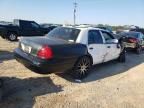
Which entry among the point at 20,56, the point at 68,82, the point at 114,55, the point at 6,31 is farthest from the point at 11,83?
the point at 6,31

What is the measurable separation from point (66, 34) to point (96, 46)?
1.13 meters

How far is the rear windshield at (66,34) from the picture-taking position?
652 cm

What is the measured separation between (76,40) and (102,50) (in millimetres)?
1446

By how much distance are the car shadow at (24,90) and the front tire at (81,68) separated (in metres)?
0.85

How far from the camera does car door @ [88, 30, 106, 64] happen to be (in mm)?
6830

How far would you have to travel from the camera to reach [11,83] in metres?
5.66

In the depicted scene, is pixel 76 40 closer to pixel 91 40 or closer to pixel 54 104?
pixel 91 40

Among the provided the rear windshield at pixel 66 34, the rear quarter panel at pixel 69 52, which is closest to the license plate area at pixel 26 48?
the rear quarter panel at pixel 69 52

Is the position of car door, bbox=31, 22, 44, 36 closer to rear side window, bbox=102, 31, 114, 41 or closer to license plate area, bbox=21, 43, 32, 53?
rear side window, bbox=102, 31, 114, 41

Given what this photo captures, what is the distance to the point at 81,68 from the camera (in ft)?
21.5

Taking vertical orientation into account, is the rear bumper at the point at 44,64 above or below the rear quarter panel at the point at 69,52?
below

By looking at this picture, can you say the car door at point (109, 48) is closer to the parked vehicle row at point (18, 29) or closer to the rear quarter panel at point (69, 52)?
the rear quarter panel at point (69, 52)

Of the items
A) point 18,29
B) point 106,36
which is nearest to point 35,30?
point 18,29

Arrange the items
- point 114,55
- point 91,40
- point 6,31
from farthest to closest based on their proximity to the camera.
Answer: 1. point 6,31
2. point 114,55
3. point 91,40
